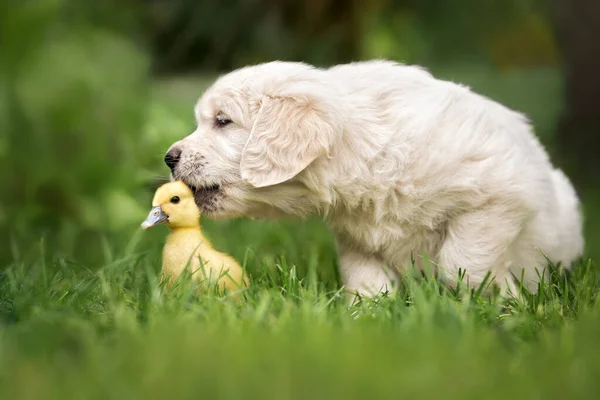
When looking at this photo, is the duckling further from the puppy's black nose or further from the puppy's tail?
the puppy's tail

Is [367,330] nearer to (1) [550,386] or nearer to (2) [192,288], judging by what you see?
(1) [550,386]

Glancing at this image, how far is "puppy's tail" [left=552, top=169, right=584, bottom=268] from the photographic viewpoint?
397 cm

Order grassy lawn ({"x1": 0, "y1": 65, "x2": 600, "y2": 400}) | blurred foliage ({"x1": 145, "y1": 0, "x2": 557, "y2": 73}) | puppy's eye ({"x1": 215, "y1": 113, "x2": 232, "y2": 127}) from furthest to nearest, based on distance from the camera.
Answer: blurred foliage ({"x1": 145, "y1": 0, "x2": 557, "y2": 73}) < puppy's eye ({"x1": 215, "y1": 113, "x2": 232, "y2": 127}) < grassy lawn ({"x1": 0, "y1": 65, "x2": 600, "y2": 400})

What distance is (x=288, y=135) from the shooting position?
10.7 feet

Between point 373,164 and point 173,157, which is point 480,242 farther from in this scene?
point 173,157

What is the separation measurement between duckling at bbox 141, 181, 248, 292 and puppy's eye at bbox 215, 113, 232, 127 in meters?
0.33

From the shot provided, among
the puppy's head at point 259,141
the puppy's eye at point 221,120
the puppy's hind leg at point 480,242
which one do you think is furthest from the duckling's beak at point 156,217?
the puppy's hind leg at point 480,242

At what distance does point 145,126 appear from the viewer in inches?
242

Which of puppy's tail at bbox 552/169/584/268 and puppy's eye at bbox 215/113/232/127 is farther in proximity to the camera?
puppy's tail at bbox 552/169/584/268

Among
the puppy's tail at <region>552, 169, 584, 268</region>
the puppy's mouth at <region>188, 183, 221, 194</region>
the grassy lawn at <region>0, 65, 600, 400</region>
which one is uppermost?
the puppy's tail at <region>552, 169, 584, 268</region>

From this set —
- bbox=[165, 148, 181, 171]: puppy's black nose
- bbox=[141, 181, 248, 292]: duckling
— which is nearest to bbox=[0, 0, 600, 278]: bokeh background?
bbox=[141, 181, 248, 292]: duckling

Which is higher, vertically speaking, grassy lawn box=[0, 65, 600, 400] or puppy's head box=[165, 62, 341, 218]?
puppy's head box=[165, 62, 341, 218]

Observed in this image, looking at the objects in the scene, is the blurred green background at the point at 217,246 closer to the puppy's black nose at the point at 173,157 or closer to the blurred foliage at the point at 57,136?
the blurred foliage at the point at 57,136

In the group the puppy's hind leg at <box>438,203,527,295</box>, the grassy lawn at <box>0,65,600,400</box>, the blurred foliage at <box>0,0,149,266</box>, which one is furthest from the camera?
the blurred foliage at <box>0,0,149,266</box>
